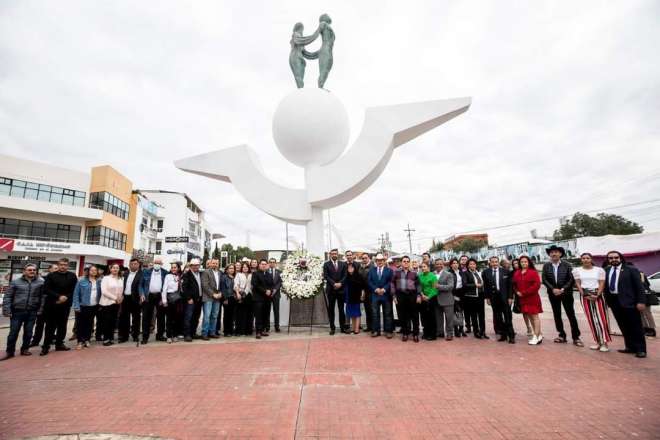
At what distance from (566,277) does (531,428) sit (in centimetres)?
411

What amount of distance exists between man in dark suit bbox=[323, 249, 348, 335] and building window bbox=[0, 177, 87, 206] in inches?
1028

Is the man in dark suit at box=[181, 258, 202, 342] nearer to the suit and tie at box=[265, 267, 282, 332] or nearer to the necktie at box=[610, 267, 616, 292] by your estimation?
the suit and tie at box=[265, 267, 282, 332]

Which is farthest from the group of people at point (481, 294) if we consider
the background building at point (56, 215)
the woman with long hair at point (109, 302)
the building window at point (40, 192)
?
the building window at point (40, 192)

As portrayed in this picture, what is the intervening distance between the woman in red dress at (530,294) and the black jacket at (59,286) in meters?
8.26

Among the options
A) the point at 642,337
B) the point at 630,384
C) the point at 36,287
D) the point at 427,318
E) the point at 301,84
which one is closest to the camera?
the point at 630,384

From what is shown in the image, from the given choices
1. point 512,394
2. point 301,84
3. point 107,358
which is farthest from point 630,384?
point 301,84

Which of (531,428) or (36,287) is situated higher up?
(36,287)

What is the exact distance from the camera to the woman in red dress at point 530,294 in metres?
5.98

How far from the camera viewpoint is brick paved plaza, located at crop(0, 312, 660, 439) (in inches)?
114

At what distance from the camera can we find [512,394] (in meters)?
3.57

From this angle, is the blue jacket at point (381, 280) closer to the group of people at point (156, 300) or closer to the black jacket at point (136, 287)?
the group of people at point (156, 300)

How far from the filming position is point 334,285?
6.84 meters

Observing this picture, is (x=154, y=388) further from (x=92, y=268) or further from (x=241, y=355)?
(x=92, y=268)

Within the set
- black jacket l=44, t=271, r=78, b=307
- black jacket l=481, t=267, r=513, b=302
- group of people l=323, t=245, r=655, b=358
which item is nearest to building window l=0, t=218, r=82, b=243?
black jacket l=44, t=271, r=78, b=307
